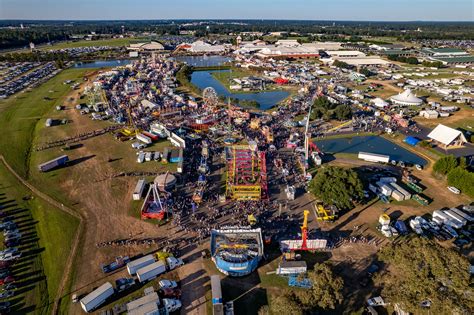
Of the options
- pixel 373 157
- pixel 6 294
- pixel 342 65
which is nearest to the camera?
pixel 6 294

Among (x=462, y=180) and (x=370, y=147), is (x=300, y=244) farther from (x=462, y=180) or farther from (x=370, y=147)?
(x=370, y=147)

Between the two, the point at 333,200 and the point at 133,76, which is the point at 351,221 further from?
the point at 133,76

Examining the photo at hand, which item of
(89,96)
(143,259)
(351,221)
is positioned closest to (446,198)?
(351,221)

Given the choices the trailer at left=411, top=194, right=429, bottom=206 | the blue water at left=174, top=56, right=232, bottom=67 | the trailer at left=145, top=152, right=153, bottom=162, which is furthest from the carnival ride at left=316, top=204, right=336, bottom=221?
the blue water at left=174, top=56, right=232, bottom=67

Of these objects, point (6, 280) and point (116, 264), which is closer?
point (6, 280)

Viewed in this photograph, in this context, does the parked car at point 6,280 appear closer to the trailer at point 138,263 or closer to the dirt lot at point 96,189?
the dirt lot at point 96,189

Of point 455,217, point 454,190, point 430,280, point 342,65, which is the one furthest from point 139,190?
point 342,65
